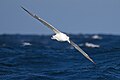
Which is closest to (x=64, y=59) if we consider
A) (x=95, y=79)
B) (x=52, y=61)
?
(x=52, y=61)

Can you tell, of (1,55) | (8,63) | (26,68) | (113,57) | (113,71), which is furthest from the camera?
(1,55)

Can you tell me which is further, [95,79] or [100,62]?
[100,62]

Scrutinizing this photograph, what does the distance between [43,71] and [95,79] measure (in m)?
7.51

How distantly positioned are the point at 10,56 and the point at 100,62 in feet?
42.2

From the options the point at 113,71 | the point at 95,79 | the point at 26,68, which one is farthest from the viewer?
the point at 26,68

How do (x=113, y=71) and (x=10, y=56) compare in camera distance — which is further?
(x=10, y=56)

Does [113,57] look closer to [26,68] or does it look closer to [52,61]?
[52,61]

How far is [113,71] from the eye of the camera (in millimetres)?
50938

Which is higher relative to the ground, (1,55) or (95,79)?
(1,55)

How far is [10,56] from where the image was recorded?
6750 centimetres

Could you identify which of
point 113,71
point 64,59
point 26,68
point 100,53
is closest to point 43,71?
point 26,68

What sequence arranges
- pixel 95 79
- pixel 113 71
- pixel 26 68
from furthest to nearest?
pixel 26 68, pixel 113 71, pixel 95 79

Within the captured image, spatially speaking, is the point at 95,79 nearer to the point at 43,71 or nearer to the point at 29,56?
the point at 43,71

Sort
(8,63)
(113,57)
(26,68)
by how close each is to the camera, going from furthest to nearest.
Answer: (113,57) < (8,63) < (26,68)
